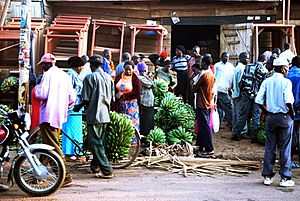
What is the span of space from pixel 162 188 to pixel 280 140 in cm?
201

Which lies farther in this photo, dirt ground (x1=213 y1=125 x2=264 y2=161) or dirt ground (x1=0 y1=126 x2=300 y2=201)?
dirt ground (x1=213 y1=125 x2=264 y2=161)

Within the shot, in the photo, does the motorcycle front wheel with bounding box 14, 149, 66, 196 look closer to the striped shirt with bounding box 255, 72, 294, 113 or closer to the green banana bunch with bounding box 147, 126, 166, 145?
the green banana bunch with bounding box 147, 126, 166, 145

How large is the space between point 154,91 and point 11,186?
4743 mm

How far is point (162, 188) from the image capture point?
7195mm

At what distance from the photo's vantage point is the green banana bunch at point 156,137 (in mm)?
9477

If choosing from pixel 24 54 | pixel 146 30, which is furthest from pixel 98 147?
pixel 146 30

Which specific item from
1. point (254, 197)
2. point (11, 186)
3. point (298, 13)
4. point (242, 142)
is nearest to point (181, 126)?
point (242, 142)

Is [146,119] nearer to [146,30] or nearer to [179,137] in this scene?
[179,137]

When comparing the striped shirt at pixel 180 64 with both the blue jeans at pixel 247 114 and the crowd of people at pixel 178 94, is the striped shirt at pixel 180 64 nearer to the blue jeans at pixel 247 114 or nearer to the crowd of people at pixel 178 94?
the crowd of people at pixel 178 94

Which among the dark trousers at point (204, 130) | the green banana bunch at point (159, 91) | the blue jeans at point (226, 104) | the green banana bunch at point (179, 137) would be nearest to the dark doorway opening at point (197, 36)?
the blue jeans at point (226, 104)

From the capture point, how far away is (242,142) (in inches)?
429

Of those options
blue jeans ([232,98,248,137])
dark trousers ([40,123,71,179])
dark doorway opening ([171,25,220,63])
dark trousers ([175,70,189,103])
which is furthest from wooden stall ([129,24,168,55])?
dark trousers ([40,123,71,179])

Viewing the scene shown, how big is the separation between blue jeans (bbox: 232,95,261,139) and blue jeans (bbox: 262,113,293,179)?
126 inches

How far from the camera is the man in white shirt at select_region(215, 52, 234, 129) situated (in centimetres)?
1191
